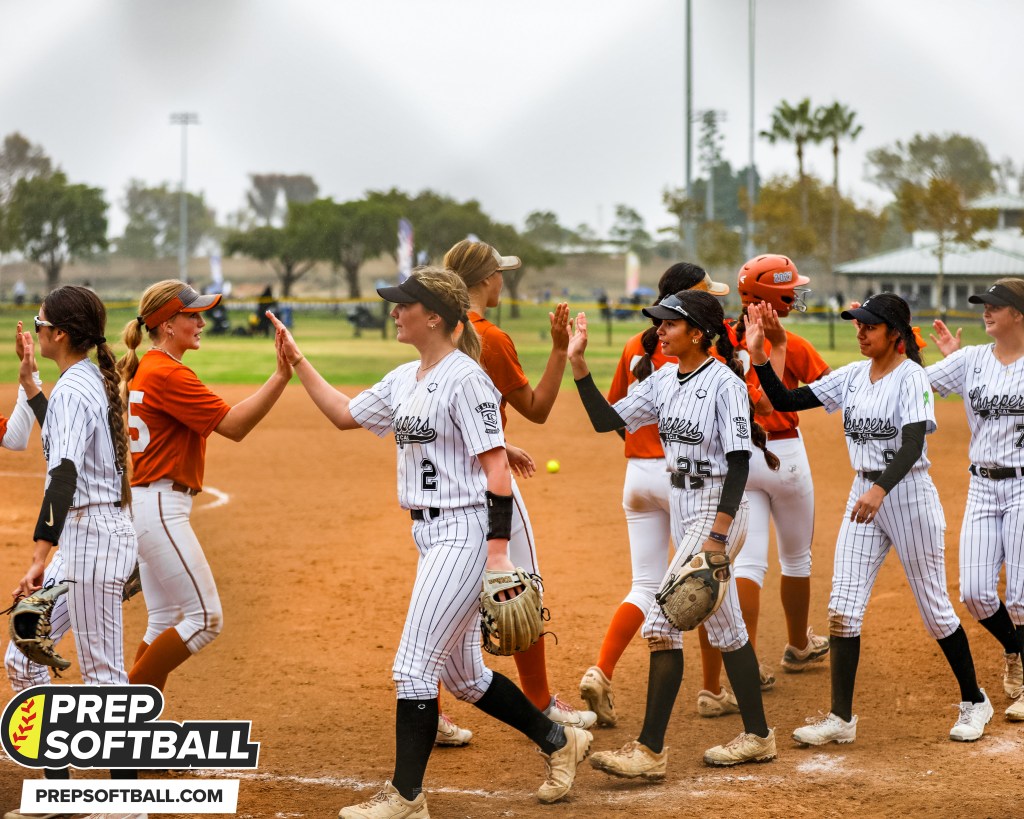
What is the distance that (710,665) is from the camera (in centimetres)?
555

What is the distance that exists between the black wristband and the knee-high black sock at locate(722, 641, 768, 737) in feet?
4.02

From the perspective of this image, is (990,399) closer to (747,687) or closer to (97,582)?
(747,687)

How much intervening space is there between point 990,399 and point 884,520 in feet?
2.68

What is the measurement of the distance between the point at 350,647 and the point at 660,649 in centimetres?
252

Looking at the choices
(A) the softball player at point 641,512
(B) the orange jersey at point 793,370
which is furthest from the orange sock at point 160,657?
(B) the orange jersey at point 793,370

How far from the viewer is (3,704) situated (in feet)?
18.3

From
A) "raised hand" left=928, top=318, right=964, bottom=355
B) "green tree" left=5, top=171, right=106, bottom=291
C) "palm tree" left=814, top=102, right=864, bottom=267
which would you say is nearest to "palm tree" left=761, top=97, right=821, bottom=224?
"palm tree" left=814, top=102, right=864, bottom=267

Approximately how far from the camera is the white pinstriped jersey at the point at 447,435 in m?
4.20

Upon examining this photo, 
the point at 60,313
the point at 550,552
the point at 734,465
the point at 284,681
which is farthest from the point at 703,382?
the point at 550,552

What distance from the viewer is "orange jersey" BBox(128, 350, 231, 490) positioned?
15.3 ft

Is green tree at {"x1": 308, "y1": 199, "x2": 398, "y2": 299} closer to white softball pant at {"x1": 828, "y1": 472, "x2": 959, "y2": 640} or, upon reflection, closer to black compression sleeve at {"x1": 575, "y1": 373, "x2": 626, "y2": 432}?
black compression sleeve at {"x1": 575, "y1": 373, "x2": 626, "y2": 432}

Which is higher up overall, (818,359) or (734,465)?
(818,359)

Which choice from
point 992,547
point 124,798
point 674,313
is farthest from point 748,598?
point 124,798

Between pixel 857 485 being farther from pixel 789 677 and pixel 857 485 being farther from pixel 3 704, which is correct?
pixel 3 704
